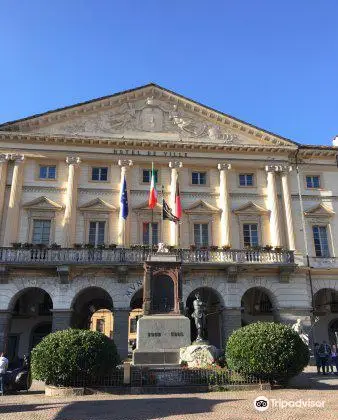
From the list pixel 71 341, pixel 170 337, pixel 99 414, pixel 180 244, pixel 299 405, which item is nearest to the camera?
pixel 99 414

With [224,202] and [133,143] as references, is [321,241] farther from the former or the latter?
[133,143]

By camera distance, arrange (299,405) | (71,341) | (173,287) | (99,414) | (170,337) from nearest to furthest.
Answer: (99,414), (299,405), (71,341), (170,337), (173,287)

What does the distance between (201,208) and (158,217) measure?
3094 mm

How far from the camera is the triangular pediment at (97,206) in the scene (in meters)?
30.1

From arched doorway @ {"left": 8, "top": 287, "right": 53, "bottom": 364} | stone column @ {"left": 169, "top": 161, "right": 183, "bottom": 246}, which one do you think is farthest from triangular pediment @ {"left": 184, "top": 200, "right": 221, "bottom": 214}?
arched doorway @ {"left": 8, "top": 287, "right": 53, "bottom": 364}

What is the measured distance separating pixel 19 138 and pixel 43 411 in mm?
23692

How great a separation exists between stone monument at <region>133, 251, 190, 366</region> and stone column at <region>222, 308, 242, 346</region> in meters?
10.6

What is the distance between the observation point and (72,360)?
43.0ft

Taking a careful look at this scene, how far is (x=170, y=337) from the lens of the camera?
16.6 metres

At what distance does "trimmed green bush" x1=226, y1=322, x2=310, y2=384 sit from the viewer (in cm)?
1354

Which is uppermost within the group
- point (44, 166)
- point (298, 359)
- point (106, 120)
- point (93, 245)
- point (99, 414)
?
point (106, 120)

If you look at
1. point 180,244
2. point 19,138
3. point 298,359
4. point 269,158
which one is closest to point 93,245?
point 180,244

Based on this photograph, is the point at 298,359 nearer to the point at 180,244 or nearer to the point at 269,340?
the point at 269,340

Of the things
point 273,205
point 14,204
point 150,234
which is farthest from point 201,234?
point 14,204
